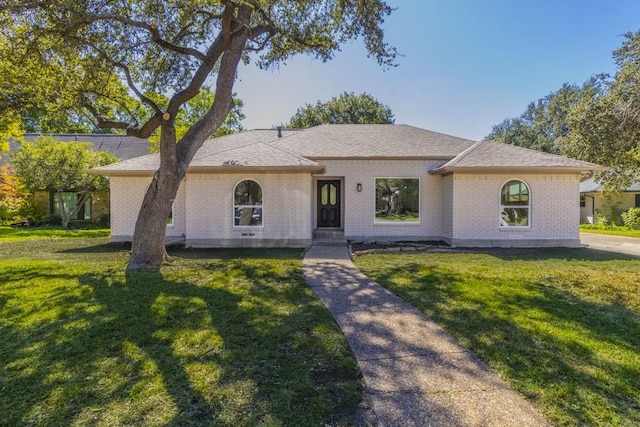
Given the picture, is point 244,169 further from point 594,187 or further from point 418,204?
point 594,187

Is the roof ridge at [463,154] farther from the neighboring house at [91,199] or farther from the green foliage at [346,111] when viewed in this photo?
the green foliage at [346,111]

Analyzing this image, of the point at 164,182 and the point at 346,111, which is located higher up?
the point at 346,111

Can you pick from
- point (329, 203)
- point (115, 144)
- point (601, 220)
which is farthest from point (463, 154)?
point (115, 144)

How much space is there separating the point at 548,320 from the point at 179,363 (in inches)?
189

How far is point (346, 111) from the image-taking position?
34.8m

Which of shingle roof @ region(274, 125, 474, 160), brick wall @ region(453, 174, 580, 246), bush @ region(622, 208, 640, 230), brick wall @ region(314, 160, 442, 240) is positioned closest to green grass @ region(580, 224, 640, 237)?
bush @ region(622, 208, 640, 230)

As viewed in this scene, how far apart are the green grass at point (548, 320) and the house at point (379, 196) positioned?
2.92m

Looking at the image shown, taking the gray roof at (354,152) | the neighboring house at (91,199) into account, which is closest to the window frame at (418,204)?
the gray roof at (354,152)

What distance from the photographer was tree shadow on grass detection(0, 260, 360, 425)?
8.77ft

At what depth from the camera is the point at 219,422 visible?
98.9 inches

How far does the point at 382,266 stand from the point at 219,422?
6359 millimetres

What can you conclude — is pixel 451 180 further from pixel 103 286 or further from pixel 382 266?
pixel 103 286

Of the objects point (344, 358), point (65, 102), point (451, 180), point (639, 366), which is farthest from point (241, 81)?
point (639, 366)

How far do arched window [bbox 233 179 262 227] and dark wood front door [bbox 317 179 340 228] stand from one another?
314cm
